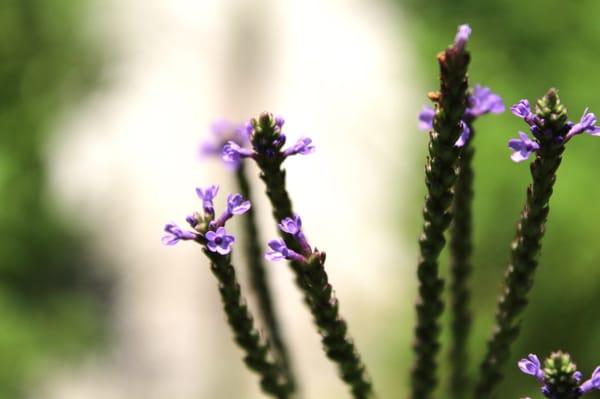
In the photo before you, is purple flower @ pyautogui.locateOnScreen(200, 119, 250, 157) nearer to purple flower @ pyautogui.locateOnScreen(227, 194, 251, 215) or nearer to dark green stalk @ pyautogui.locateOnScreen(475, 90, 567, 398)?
purple flower @ pyautogui.locateOnScreen(227, 194, 251, 215)

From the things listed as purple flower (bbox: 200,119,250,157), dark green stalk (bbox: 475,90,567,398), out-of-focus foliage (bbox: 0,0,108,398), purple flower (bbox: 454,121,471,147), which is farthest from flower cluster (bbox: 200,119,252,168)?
out-of-focus foliage (bbox: 0,0,108,398)

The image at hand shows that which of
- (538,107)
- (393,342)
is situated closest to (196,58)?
(393,342)

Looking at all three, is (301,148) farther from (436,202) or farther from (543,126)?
(543,126)

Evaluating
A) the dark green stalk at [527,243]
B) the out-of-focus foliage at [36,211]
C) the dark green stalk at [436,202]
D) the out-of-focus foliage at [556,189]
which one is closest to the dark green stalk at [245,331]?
the dark green stalk at [436,202]

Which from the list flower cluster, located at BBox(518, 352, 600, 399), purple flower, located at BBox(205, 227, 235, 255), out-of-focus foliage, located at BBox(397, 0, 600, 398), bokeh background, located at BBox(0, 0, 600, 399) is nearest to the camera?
flower cluster, located at BBox(518, 352, 600, 399)

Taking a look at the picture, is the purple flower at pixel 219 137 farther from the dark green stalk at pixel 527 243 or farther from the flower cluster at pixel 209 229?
the dark green stalk at pixel 527 243

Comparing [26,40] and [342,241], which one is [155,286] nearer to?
[342,241]

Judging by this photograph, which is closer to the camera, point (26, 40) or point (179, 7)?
point (26, 40)
